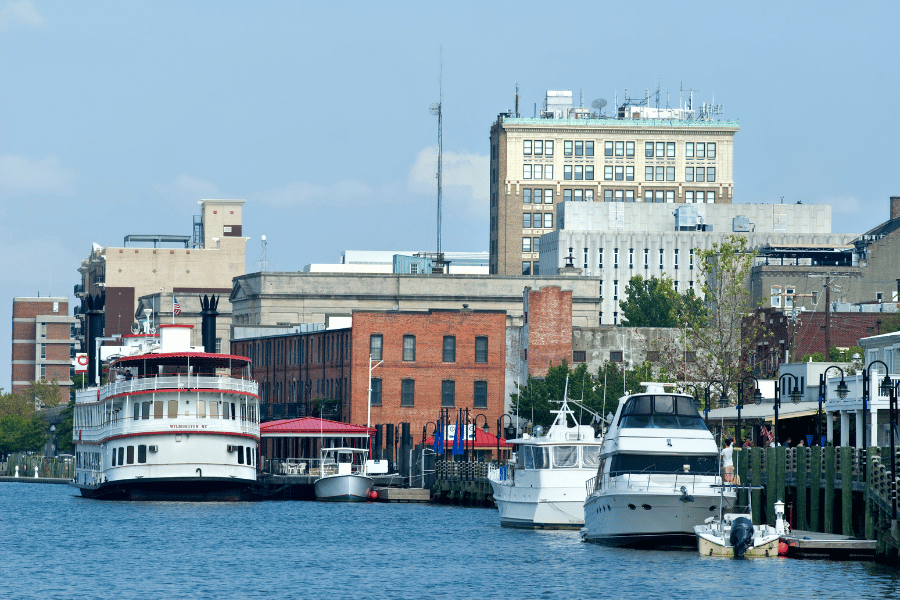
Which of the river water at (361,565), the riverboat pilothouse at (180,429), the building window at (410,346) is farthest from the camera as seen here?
the building window at (410,346)

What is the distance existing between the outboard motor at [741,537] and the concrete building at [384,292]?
96869 millimetres

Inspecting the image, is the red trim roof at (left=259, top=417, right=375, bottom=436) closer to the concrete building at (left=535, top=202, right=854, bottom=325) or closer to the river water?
the river water

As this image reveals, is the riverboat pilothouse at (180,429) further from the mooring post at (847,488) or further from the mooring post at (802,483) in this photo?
the mooring post at (847,488)

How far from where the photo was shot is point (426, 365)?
120 metres

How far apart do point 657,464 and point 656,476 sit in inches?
24.8

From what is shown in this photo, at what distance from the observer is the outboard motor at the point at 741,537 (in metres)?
50.0

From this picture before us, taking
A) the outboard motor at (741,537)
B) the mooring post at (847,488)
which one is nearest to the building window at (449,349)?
the mooring post at (847,488)

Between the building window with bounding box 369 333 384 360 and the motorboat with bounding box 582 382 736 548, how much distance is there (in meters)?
63.3

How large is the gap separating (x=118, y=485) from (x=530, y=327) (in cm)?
4290

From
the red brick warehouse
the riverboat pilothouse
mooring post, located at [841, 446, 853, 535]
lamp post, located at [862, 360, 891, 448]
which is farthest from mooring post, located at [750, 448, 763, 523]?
the red brick warehouse

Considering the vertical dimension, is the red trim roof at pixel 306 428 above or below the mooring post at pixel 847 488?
above

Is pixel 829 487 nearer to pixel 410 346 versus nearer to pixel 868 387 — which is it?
pixel 868 387

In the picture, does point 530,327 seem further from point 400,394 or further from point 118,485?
point 118,485

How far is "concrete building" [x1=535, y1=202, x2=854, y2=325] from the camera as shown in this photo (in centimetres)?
17838
